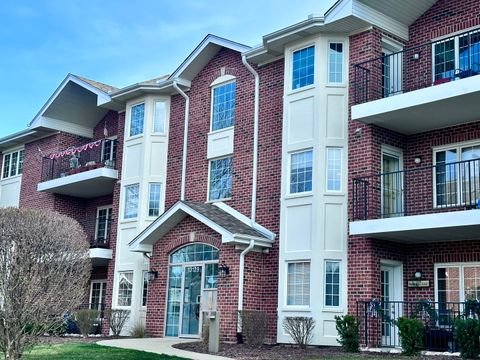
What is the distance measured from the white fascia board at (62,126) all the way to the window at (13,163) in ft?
10.2

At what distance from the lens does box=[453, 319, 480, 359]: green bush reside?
1341 centimetres

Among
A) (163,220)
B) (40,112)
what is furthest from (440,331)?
(40,112)

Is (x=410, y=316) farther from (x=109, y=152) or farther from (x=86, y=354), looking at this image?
(x=109, y=152)

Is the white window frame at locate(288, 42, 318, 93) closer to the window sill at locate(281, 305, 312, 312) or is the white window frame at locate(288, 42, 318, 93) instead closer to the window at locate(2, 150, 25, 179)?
the window sill at locate(281, 305, 312, 312)

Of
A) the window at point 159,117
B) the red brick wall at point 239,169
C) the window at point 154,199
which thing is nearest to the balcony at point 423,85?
the red brick wall at point 239,169

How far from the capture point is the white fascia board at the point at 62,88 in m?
25.8

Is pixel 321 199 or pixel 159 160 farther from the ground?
pixel 159 160

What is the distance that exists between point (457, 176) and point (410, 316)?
377 cm

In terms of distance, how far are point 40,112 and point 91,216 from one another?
5.04 meters

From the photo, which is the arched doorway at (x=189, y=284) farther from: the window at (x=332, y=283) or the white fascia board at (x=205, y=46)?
the white fascia board at (x=205, y=46)

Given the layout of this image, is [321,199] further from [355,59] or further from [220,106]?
[220,106]

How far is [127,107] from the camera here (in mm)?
25250

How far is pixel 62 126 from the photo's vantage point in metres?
29.1

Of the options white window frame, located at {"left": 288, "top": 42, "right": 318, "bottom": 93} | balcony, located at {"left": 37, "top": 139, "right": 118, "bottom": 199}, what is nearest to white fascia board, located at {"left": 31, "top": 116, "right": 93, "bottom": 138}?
balcony, located at {"left": 37, "top": 139, "right": 118, "bottom": 199}
